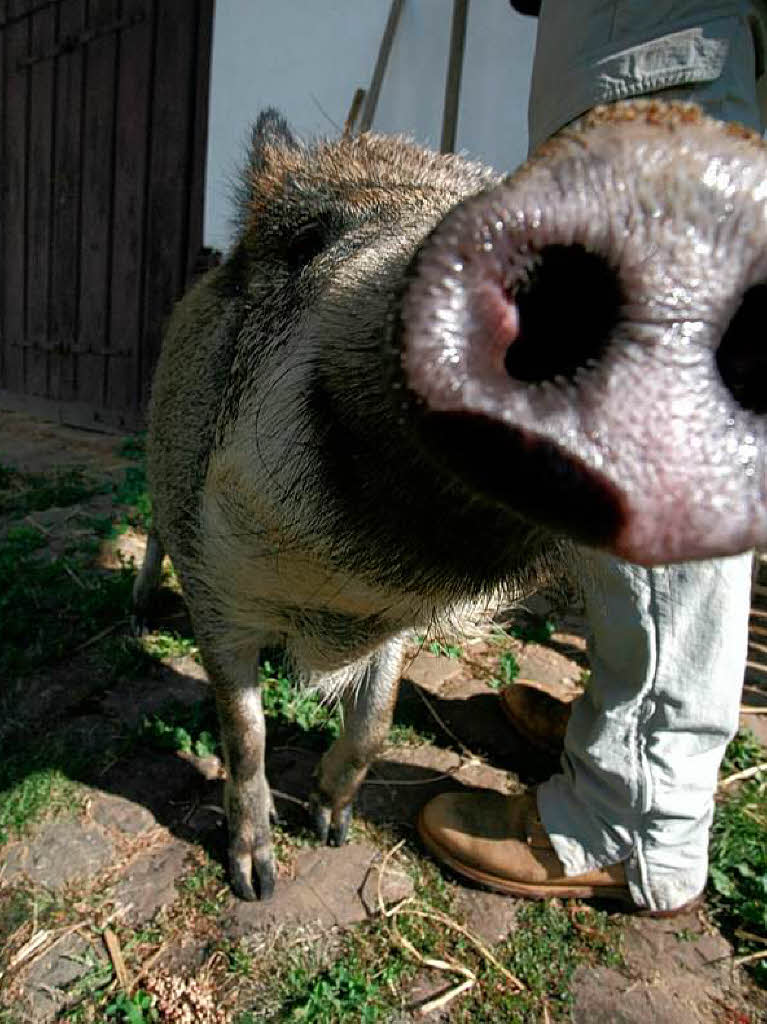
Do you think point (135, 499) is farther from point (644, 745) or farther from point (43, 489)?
point (644, 745)

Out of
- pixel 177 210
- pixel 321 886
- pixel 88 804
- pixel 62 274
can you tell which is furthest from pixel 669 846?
pixel 62 274

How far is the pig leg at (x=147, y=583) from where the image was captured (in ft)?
10.3

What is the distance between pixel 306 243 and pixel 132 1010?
5.12 feet

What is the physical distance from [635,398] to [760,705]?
2734mm

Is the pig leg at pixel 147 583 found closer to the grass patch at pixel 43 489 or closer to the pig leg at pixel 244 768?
the pig leg at pixel 244 768

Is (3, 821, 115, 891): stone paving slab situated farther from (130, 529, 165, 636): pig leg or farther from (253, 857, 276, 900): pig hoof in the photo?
(130, 529, 165, 636): pig leg

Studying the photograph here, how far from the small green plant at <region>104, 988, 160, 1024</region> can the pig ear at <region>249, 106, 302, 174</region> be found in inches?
72.7

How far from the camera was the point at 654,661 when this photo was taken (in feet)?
6.07

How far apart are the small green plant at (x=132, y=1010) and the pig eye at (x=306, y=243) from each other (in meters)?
1.51

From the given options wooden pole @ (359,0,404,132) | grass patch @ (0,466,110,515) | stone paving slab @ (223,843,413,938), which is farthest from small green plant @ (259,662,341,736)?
wooden pole @ (359,0,404,132)

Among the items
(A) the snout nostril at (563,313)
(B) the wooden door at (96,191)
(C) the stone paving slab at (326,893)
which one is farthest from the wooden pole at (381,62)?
(A) the snout nostril at (563,313)

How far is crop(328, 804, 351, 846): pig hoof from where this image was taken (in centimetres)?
217

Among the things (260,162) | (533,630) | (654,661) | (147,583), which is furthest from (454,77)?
(654,661)

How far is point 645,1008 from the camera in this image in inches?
69.2
